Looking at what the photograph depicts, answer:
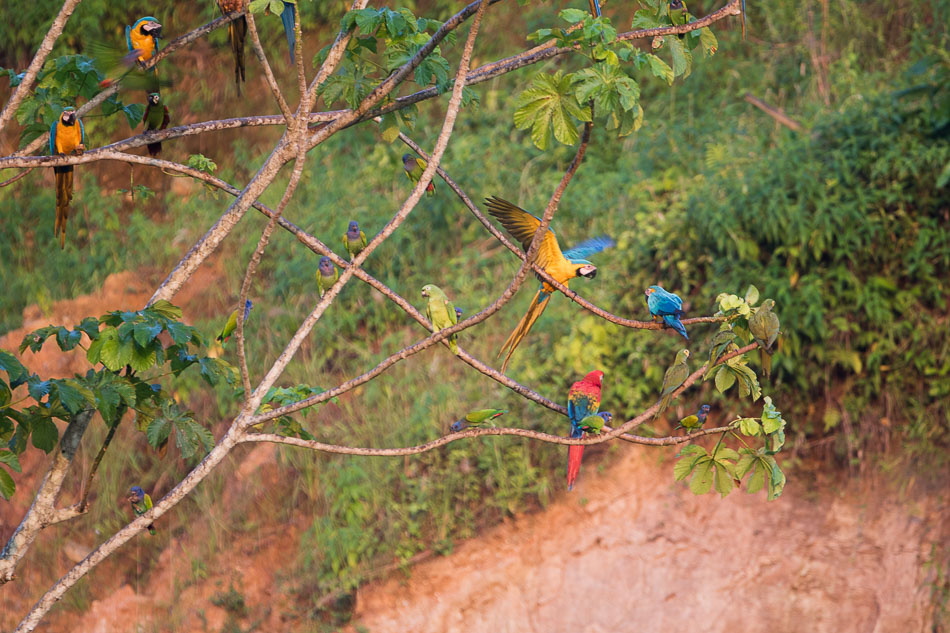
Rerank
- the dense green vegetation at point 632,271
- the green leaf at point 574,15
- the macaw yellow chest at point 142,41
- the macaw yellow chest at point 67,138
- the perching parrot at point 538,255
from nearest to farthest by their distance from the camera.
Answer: the green leaf at point 574,15 < the macaw yellow chest at point 67,138 < the perching parrot at point 538,255 < the macaw yellow chest at point 142,41 < the dense green vegetation at point 632,271

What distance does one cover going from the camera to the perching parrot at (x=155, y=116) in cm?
309

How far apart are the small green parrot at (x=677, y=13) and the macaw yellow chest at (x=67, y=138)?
76.9 inches

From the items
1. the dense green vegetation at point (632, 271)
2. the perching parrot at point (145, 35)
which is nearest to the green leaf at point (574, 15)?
the perching parrot at point (145, 35)

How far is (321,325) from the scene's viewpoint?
650cm

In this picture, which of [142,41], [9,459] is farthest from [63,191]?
[9,459]

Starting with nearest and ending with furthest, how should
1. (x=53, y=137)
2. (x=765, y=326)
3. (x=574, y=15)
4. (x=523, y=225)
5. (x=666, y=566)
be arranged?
(x=574, y=15) → (x=765, y=326) → (x=53, y=137) → (x=523, y=225) → (x=666, y=566)

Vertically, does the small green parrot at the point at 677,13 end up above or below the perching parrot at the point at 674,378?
above

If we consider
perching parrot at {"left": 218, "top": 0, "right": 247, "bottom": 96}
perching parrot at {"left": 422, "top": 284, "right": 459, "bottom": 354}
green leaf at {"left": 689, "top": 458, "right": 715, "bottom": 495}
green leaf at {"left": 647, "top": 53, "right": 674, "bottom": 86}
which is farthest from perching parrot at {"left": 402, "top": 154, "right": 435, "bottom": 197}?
green leaf at {"left": 689, "top": 458, "right": 715, "bottom": 495}

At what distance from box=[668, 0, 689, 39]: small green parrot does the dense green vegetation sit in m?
2.57

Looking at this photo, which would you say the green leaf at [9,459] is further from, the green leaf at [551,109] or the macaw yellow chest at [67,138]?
the green leaf at [551,109]

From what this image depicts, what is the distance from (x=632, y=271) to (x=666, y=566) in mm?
1728

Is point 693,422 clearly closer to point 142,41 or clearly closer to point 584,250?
point 584,250

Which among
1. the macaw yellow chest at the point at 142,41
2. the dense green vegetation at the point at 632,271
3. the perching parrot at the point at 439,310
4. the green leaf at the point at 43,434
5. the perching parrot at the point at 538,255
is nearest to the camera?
the green leaf at the point at 43,434

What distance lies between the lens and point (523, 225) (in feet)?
10.7
